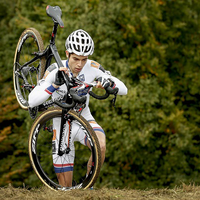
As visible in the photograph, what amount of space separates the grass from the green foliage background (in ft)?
22.3

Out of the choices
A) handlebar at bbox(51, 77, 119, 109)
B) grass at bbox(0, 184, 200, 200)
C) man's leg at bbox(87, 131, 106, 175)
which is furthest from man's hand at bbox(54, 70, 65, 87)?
grass at bbox(0, 184, 200, 200)

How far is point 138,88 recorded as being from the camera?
12812 millimetres

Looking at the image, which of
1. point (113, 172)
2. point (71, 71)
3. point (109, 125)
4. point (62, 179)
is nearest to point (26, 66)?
→ point (71, 71)

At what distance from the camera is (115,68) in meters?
12.8

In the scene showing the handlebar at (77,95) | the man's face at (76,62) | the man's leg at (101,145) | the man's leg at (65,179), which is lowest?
the man's leg at (65,179)

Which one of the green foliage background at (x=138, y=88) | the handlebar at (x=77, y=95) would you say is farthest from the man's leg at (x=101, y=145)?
the green foliage background at (x=138, y=88)

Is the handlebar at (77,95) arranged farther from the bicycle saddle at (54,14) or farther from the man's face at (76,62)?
the bicycle saddle at (54,14)

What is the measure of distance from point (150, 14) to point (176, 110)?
11.3 ft

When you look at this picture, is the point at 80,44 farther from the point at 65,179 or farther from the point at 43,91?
the point at 65,179

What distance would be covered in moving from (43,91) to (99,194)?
5.13 feet

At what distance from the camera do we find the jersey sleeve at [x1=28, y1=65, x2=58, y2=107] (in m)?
5.30

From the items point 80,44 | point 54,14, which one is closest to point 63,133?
point 80,44

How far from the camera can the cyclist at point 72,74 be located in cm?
530

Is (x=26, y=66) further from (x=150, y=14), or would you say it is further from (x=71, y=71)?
(x=150, y=14)
